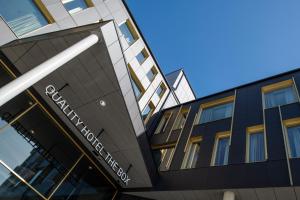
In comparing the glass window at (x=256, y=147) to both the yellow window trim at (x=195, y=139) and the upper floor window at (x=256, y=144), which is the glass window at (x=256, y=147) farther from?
the yellow window trim at (x=195, y=139)

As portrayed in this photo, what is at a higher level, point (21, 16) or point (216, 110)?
point (21, 16)

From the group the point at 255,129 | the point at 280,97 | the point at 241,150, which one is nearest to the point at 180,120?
the point at 255,129

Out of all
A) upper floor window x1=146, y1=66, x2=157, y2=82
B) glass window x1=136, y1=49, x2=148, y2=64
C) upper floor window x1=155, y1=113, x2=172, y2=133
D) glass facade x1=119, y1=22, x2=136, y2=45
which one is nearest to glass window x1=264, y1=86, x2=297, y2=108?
upper floor window x1=155, y1=113, x2=172, y2=133

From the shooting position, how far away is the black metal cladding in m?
10.8

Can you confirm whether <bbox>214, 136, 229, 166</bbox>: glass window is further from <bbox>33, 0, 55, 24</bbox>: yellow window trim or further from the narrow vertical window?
<bbox>33, 0, 55, 24</bbox>: yellow window trim

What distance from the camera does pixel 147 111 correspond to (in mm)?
22312

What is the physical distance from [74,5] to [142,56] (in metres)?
8.45

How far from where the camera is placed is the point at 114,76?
1052 centimetres

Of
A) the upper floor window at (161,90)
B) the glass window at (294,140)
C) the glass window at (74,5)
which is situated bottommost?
the upper floor window at (161,90)

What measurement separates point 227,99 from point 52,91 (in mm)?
12494

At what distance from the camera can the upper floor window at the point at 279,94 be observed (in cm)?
1516

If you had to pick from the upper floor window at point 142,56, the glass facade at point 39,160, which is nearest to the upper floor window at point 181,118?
the upper floor window at point 142,56

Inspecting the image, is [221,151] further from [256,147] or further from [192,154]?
[192,154]

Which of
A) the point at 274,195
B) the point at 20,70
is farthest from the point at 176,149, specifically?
the point at 20,70
